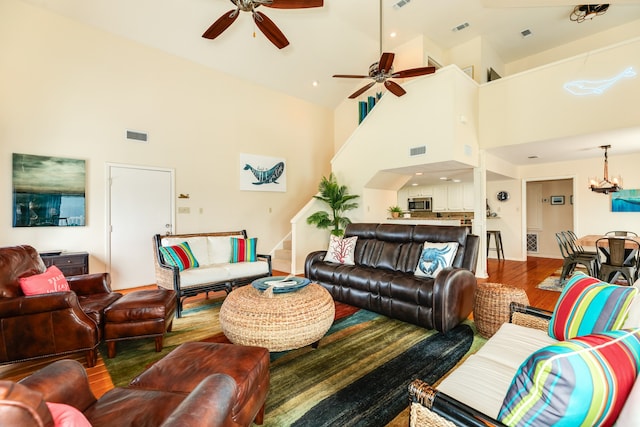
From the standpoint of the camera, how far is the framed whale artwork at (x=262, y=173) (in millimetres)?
5977

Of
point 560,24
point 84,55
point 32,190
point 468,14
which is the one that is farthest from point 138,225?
point 560,24

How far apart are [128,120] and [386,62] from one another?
13.5 ft

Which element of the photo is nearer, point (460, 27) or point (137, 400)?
point (137, 400)

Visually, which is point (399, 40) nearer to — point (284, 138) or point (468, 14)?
point (468, 14)

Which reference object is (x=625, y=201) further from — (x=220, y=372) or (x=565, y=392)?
(x=220, y=372)

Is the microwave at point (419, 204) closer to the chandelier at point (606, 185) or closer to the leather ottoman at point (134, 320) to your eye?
the chandelier at point (606, 185)

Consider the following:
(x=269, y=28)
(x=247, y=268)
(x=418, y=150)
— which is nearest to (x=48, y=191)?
(x=247, y=268)

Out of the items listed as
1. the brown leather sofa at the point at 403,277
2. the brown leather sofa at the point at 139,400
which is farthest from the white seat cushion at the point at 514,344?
the brown leather sofa at the point at 139,400

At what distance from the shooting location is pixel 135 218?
183 inches

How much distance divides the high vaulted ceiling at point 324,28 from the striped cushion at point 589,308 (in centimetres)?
415

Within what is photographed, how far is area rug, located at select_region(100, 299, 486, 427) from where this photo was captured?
1.66m

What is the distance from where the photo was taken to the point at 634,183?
215 inches

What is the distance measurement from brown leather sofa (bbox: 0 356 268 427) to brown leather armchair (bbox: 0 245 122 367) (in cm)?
131

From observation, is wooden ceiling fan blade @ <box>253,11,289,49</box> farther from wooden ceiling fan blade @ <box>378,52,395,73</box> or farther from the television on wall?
the television on wall
